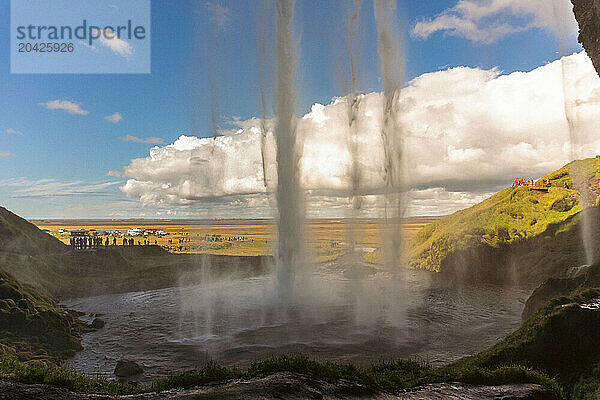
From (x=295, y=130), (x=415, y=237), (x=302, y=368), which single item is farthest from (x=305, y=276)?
(x=415, y=237)

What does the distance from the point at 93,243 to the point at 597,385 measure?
77806 mm

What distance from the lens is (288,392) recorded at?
1197 centimetres

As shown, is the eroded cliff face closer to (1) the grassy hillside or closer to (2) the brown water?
(2) the brown water

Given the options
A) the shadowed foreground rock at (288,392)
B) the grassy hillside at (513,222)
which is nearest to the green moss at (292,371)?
the shadowed foreground rock at (288,392)

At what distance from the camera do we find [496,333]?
997 inches

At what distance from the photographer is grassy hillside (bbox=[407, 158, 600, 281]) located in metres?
57.2

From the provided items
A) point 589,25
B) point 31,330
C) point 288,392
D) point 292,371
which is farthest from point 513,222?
point 31,330

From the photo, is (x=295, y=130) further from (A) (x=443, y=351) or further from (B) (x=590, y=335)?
(B) (x=590, y=335)

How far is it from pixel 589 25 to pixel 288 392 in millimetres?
36080

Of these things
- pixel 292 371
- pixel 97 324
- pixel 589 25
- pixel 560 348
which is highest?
pixel 589 25

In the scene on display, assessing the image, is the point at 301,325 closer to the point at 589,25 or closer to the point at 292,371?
the point at 292,371

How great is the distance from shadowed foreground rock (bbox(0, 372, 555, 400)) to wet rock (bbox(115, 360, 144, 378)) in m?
6.98

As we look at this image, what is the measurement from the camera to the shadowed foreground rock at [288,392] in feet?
39.1

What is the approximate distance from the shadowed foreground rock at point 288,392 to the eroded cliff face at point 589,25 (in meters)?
29.5
